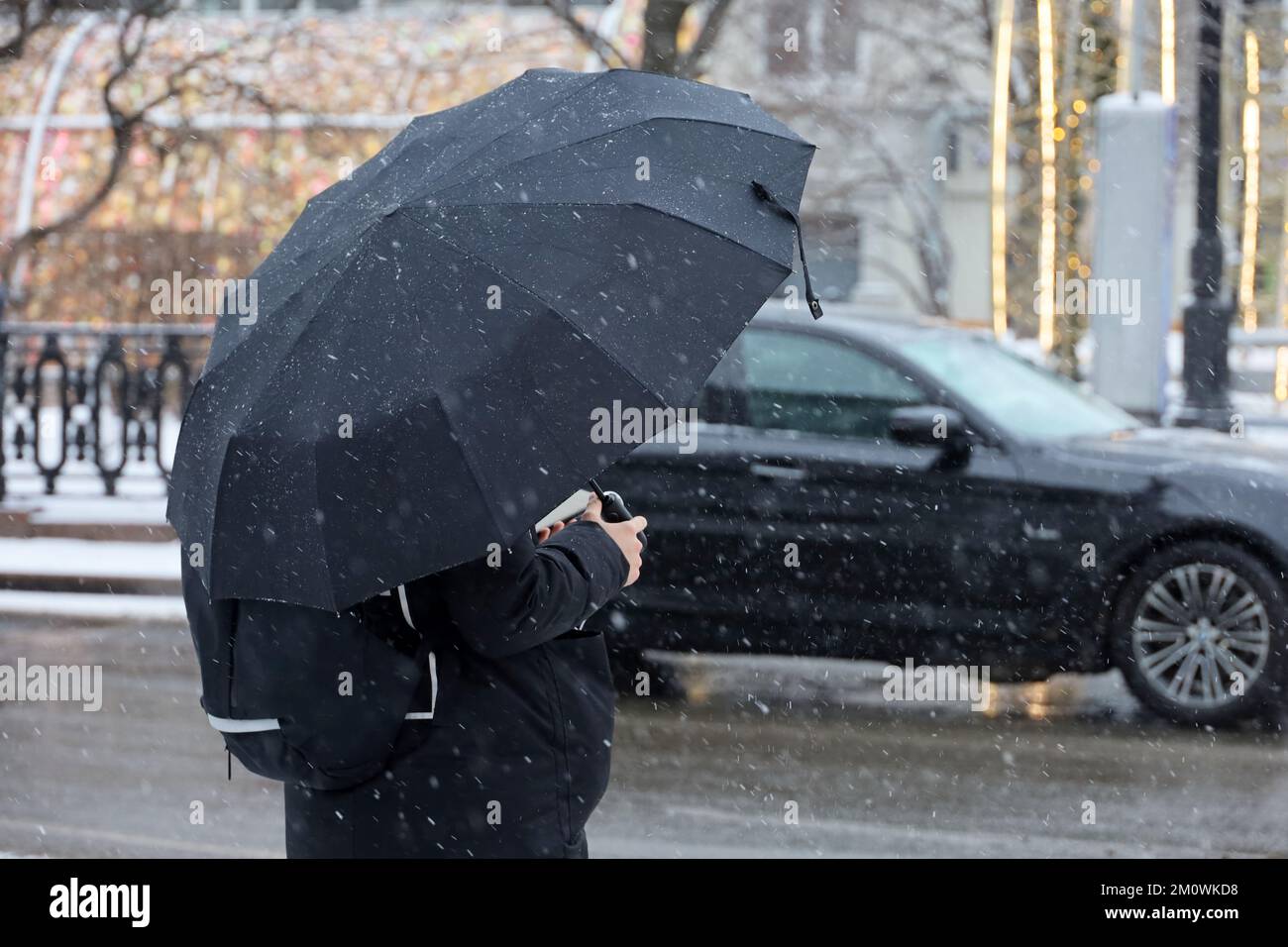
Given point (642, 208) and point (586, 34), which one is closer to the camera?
point (642, 208)

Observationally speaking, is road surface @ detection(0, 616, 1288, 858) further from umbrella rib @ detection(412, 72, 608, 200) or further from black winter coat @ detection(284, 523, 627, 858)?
umbrella rib @ detection(412, 72, 608, 200)

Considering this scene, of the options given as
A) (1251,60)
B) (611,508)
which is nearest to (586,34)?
(1251,60)

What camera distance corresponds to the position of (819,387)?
7906 millimetres

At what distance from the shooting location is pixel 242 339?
2.88m

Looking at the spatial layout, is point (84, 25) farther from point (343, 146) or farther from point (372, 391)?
point (372, 391)

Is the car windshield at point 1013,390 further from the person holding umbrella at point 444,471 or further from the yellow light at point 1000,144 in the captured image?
the yellow light at point 1000,144

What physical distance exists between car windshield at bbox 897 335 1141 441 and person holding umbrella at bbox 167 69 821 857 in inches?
193

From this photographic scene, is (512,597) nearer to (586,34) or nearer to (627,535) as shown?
(627,535)

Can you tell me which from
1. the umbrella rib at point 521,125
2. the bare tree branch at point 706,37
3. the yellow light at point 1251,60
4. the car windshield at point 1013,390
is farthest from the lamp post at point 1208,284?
the umbrella rib at point 521,125

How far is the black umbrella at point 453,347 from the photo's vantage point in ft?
8.54

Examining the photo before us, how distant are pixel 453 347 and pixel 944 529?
204 inches

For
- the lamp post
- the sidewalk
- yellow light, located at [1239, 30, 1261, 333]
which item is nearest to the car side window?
the sidewalk

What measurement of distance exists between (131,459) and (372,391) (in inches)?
541
